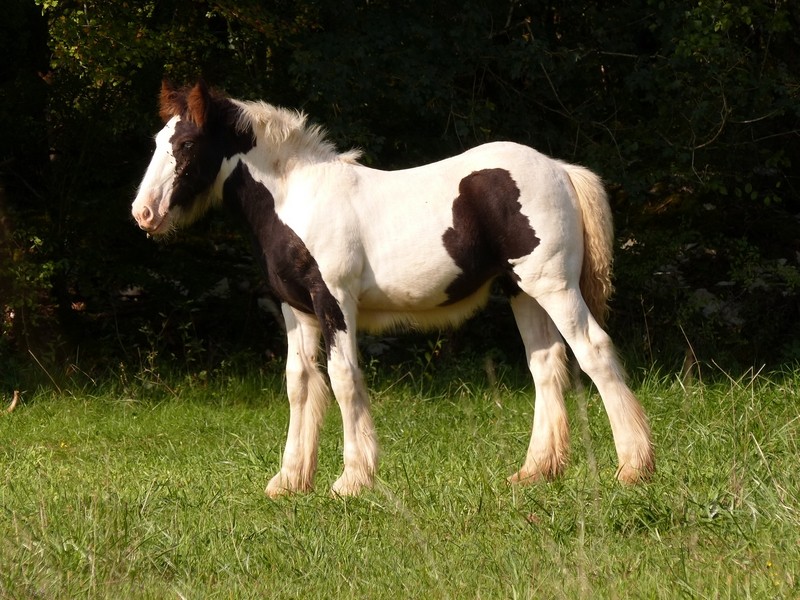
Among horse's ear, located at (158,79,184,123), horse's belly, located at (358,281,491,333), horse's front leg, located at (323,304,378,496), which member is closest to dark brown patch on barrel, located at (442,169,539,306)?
horse's belly, located at (358,281,491,333)

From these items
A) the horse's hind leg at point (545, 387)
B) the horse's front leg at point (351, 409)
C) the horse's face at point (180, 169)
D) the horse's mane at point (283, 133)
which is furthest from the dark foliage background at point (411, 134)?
the horse's front leg at point (351, 409)

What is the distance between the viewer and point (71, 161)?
32.9 ft

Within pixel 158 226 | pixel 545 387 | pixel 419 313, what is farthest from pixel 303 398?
pixel 545 387

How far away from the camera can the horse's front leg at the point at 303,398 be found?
587cm

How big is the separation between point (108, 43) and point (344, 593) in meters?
5.95

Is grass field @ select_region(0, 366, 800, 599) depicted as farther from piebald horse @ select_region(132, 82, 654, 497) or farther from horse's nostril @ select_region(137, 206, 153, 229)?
horse's nostril @ select_region(137, 206, 153, 229)

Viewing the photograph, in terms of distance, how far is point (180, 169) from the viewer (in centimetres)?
580

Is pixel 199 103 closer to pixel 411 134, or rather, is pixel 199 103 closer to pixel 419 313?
pixel 419 313

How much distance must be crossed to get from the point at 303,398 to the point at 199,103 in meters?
1.70

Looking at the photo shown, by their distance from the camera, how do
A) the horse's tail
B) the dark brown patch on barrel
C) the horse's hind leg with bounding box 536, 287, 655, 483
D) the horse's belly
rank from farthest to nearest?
the horse's belly < the horse's tail < the dark brown patch on barrel < the horse's hind leg with bounding box 536, 287, 655, 483

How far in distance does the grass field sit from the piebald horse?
30 centimetres

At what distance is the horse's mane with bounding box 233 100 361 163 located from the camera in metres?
5.94

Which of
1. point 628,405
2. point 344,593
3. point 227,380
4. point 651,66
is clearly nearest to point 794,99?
point 651,66

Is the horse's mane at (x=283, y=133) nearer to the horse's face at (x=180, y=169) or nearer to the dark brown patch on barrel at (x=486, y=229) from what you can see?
the horse's face at (x=180, y=169)
